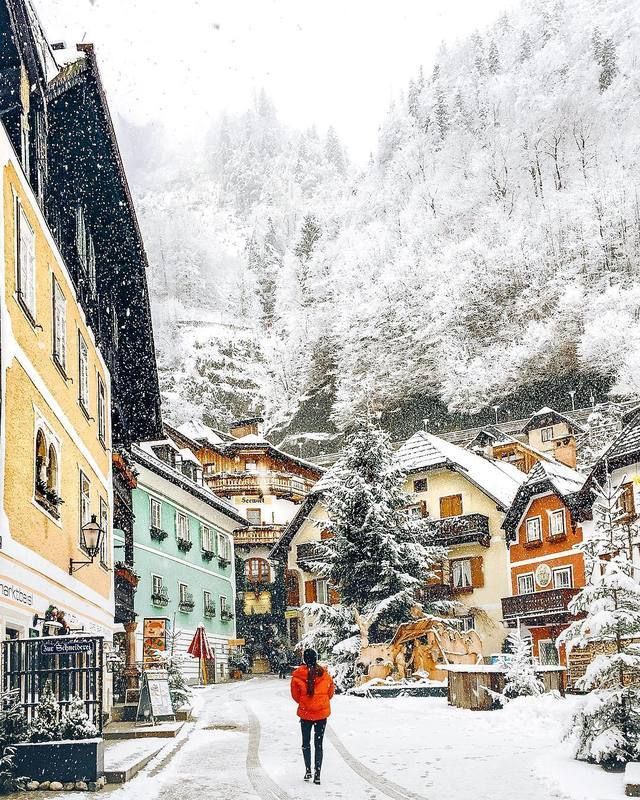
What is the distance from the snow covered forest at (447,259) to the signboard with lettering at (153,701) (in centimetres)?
6632

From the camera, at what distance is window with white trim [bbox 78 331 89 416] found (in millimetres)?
18000

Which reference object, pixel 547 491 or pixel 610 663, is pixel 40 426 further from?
pixel 547 491

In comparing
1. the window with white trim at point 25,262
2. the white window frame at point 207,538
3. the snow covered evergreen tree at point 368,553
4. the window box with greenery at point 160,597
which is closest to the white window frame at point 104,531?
the window with white trim at point 25,262

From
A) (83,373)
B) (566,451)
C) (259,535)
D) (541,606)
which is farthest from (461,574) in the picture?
(83,373)

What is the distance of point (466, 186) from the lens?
117062 mm

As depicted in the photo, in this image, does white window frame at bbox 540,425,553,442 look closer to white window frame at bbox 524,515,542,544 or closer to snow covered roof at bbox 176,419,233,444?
snow covered roof at bbox 176,419,233,444

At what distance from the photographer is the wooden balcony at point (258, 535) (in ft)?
191

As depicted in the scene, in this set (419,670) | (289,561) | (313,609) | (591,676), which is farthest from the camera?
(289,561)

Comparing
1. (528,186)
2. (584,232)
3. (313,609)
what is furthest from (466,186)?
(313,609)

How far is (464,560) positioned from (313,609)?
41.1 ft

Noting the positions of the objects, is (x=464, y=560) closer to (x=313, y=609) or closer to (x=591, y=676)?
(x=313, y=609)

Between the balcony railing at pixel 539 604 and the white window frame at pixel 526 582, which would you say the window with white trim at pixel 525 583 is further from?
the balcony railing at pixel 539 604

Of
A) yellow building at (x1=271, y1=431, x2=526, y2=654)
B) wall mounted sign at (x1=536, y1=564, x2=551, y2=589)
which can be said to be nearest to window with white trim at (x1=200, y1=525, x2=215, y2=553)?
yellow building at (x1=271, y1=431, x2=526, y2=654)

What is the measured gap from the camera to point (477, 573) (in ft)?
145
